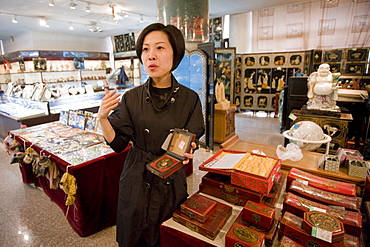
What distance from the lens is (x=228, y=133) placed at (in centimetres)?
480

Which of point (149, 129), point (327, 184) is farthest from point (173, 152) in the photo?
point (327, 184)

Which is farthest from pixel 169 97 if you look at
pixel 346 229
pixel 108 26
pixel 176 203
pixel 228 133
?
pixel 108 26

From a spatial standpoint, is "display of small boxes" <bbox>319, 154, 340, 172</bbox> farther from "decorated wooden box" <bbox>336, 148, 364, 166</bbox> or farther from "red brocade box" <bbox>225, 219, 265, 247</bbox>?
"red brocade box" <bbox>225, 219, 265, 247</bbox>

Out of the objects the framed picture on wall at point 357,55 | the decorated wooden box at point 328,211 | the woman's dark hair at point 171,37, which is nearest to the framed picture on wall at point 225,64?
the framed picture on wall at point 357,55

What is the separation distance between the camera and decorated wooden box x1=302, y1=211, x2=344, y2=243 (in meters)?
0.90

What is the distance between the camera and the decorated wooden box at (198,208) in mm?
1124

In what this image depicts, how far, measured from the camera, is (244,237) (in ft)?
3.19

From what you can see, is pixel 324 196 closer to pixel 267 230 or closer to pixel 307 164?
pixel 267 230

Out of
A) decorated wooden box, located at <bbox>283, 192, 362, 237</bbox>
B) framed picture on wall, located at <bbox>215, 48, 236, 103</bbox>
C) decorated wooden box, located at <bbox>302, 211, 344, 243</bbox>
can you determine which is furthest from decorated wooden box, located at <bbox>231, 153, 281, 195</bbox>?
framed picture on wall, located at <bbox>215, 48, 236, 103</bbox>

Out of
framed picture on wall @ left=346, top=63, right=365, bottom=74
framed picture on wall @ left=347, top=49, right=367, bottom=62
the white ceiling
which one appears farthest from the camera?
framed picture on wall @ left=346, top=63, right=365, bottom=74

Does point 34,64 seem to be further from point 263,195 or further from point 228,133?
point 263,195

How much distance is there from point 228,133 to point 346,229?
3801mm

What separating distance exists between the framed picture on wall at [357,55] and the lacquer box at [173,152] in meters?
6.82

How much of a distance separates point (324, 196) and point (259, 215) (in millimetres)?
461
